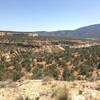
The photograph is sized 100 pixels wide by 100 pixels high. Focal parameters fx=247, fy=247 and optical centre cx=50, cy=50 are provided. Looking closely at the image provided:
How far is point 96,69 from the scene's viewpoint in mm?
34594

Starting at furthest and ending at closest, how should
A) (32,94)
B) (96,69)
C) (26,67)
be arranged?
1. (26,67)
2. (96,69)
3. (32,94)

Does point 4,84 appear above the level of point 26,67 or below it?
above

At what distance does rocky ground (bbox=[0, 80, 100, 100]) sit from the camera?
12.0m

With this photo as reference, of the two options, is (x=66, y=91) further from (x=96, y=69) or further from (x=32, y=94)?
(x=96, y=69)

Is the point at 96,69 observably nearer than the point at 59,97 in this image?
No

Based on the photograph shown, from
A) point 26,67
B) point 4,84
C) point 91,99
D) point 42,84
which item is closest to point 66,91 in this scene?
point 91,99

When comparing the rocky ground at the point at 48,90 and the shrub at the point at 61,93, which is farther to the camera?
the rocky ground at the point at 48,90

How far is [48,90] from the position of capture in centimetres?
1284

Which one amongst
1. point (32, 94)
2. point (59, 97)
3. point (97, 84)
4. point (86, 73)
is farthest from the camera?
point (86, 73)

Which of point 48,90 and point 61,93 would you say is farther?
point 48,90

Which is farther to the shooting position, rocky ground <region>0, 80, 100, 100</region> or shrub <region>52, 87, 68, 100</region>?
rocky ground <region>0, 80, 100, 100</region>

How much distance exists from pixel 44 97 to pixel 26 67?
85.0 ft

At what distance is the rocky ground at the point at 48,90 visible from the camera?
1197cm

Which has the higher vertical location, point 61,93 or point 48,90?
point 61,93
